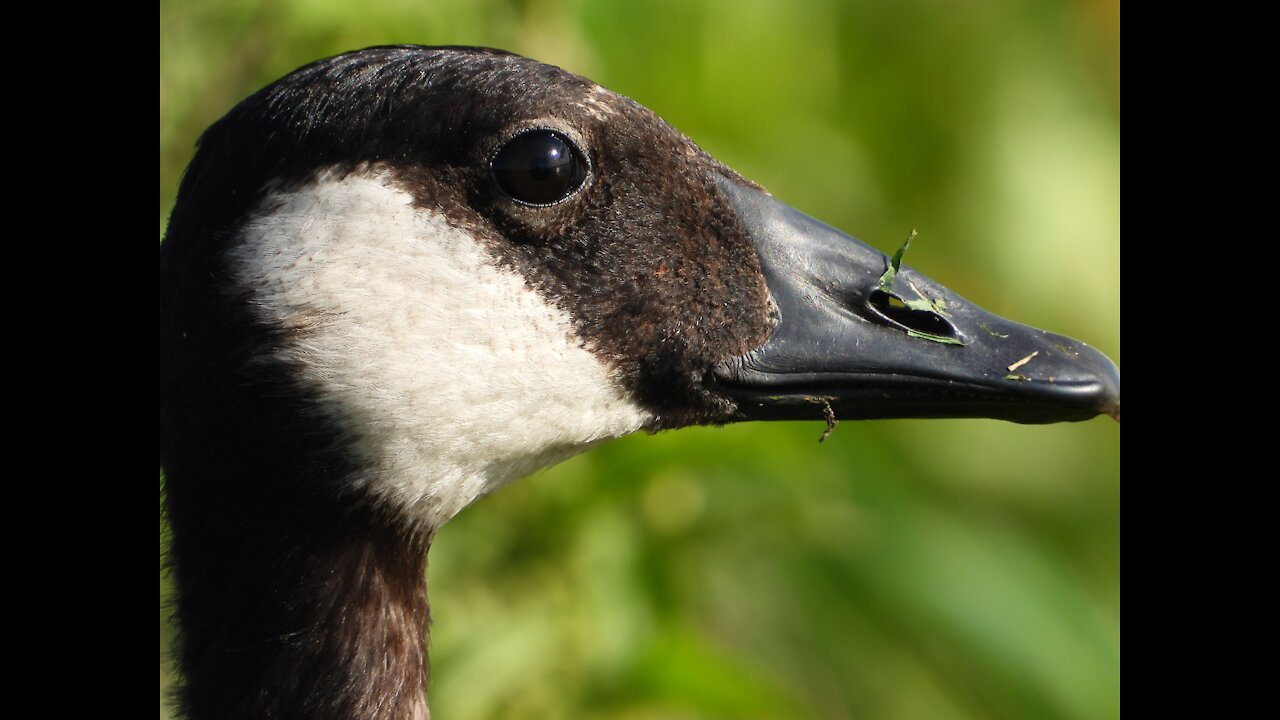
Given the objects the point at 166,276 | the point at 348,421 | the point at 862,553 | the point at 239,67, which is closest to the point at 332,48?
the point at 239,67

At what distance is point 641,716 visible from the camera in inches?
131

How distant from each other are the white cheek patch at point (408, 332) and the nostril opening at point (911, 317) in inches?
20.8

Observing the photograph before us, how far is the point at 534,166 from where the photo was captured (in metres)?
2.12

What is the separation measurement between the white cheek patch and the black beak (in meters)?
0.36

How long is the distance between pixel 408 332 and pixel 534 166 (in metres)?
0.34

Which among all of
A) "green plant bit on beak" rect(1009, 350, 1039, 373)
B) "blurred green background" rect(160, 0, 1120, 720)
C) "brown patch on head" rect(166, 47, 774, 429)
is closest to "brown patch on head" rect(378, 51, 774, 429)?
"brown patch on head" rect(166, 47, 774, 429)

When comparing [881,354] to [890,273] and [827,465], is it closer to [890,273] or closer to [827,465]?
[890,273]

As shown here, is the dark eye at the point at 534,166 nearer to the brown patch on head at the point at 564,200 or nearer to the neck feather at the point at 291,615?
the brown patch on head at the point at 564,200

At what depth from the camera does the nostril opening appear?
223cm

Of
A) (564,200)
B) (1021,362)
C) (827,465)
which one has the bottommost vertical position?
(827,465)

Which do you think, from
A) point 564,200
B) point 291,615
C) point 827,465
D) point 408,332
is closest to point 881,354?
point 564,200

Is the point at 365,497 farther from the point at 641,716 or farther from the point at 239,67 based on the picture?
the point at 239,67

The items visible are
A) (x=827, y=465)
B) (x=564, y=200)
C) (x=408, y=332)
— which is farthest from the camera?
(x=827, y=465)

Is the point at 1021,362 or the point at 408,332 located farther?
the point at 1021,362
